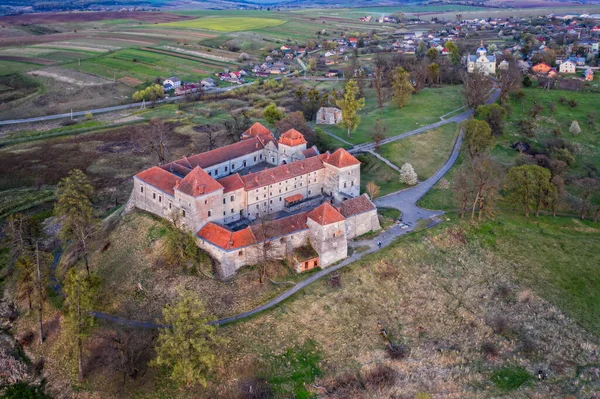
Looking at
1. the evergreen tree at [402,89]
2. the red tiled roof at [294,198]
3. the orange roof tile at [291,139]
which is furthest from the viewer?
the evergreen tree at [402,89]

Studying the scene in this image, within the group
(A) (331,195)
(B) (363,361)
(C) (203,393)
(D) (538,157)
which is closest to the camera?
(C) (203,393)

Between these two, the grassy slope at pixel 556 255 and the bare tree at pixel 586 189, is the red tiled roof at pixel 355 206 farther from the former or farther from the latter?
the bare tree at pixel 586 189

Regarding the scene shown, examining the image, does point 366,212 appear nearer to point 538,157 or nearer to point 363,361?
point 363,361

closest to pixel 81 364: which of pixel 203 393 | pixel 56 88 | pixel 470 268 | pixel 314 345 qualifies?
pixel 203 393

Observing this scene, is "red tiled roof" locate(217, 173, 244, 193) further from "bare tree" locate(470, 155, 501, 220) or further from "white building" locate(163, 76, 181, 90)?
"white building" locate(163, 76, 181, 90)

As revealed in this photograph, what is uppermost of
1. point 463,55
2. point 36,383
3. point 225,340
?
point 463,55

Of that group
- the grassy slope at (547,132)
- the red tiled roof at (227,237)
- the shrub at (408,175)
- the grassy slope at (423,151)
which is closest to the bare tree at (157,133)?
the grassy slope at (423,151)

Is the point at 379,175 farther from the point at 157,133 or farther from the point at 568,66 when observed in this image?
the point at 568,66
